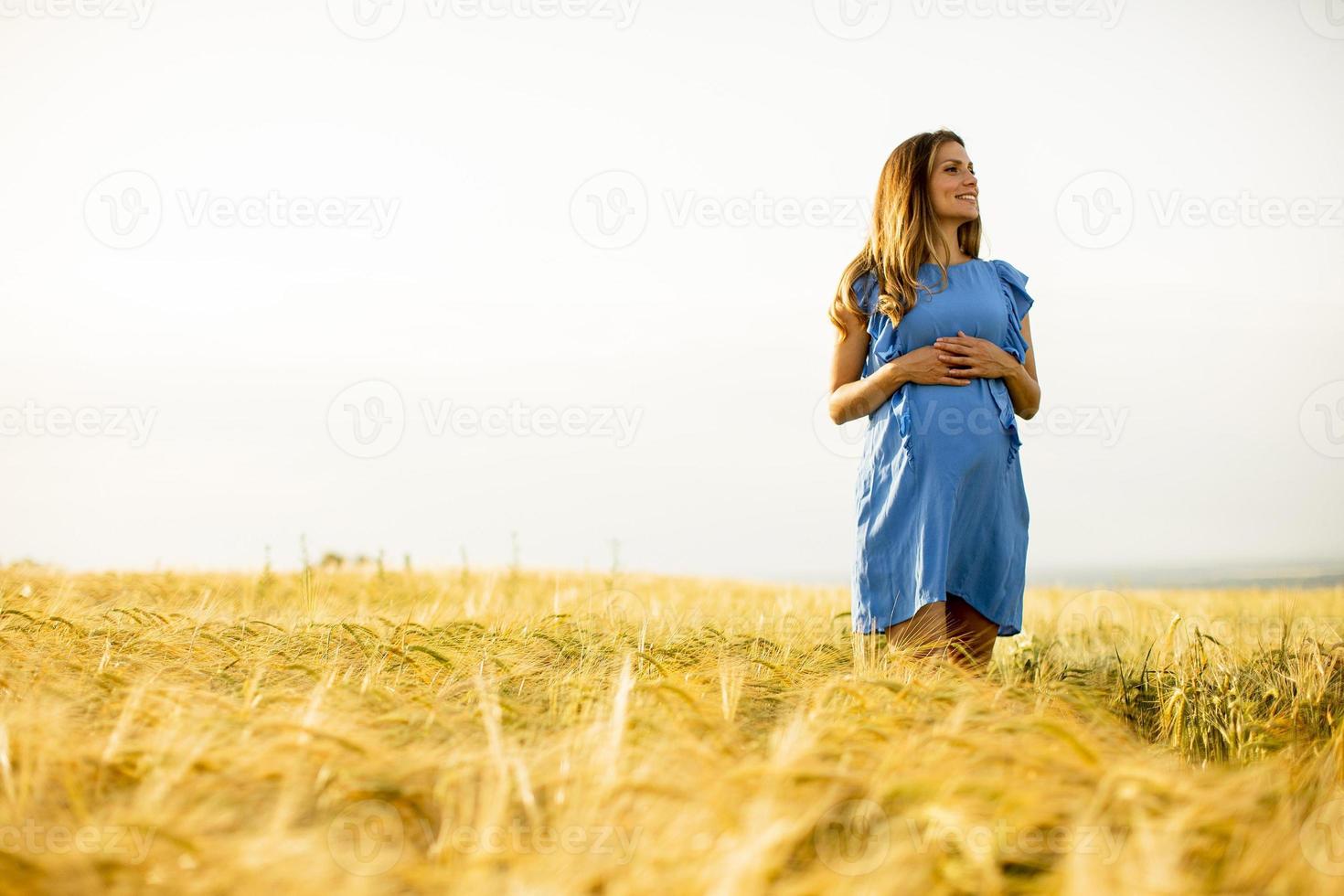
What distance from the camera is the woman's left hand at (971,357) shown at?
3.66 metres

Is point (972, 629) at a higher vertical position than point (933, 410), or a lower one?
lower

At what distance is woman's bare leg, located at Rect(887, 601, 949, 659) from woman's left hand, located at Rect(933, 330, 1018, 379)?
2.69 feet

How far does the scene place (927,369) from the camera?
3.64 m

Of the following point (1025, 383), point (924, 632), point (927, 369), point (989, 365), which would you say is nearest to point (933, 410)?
point (927, 369)

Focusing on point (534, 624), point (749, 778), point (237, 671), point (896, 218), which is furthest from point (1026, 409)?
point (237, 671)

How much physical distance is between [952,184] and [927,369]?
75 centimetres

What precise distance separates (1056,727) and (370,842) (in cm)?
125

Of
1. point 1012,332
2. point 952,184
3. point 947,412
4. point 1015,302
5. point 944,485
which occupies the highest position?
point 952,184

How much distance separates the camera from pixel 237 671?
3279mm

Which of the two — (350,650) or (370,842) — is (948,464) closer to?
(350,650)

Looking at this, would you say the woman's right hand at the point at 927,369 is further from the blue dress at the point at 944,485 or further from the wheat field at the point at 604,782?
the wheat field at the point at 604,782

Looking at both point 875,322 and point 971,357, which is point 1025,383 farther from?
point 875,322

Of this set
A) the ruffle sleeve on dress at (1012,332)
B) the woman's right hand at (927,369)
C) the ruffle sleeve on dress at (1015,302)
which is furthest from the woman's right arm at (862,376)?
the ruffle sleeve on dress at (1015,302)

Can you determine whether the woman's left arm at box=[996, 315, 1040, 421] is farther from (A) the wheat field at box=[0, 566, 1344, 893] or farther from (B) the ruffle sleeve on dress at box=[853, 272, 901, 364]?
(A) the wheat field at box=[0, 566, 1344, 893]
